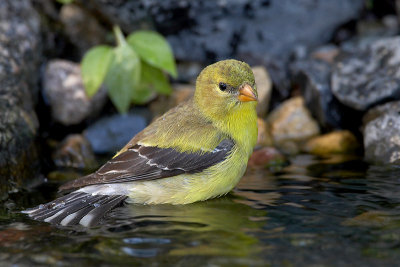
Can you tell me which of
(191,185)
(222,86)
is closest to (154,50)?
(222,86)

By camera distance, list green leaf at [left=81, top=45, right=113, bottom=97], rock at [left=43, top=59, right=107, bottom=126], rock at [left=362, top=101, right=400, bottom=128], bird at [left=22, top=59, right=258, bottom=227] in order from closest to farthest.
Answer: bird at [left=22, top=59, right=258, bottom=227] → rock at [left=362, top=101, right=400, bottom=128] → green leaf at [left=81, top=45, right=113, bottom=97] → rock at [left=43, top=59, right=107, bottom=126]

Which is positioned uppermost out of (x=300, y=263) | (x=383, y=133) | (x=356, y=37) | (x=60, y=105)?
(x=356, y=37)

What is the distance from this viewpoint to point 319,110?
22.6 ft

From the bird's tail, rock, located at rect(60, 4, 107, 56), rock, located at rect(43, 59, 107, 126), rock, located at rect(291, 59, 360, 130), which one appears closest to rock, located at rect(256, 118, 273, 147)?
rock, located at rect(291, 59, 360, 130)

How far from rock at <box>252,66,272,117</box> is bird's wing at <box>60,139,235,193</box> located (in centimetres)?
254

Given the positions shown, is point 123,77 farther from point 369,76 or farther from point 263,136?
point 369,76

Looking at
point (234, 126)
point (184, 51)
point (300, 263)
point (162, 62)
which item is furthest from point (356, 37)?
point (300, 263)

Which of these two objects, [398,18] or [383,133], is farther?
[398,18]

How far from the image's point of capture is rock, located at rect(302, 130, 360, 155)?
6.47m

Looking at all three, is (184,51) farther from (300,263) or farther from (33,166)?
(300,263)

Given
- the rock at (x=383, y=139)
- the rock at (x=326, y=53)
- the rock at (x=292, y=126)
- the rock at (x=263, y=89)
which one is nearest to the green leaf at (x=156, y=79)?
the rock at (x=263, y=89)

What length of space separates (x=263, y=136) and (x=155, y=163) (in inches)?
93.6

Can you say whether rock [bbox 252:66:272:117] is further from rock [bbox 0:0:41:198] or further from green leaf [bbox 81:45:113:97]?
rock [bbox 0:0:41:198]

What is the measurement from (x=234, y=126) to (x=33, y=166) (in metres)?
2.33
